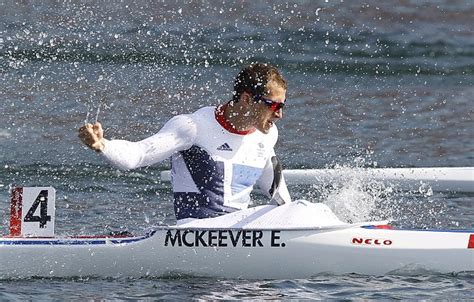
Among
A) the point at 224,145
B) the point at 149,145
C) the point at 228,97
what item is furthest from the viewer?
the point at 228,97

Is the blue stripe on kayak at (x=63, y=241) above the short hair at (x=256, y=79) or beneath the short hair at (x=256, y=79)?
beneath

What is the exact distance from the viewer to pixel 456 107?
690 inches

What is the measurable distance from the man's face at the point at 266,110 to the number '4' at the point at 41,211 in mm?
1450

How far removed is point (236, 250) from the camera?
8766mm

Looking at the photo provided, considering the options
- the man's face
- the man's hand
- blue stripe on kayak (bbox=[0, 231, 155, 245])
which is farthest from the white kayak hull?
the man's hand

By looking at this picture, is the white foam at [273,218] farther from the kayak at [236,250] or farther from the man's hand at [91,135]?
the man's hand at [91,135]

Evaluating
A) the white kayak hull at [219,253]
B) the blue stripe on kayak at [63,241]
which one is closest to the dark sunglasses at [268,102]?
the white kayak hull at [219,253]

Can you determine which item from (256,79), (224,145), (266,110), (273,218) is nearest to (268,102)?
(266,110)

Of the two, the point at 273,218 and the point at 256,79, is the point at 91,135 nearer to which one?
the point at 256,79

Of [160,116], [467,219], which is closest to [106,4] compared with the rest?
[160,116]

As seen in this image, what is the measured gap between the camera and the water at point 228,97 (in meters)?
8.93

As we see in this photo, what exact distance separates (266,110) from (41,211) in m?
1.61

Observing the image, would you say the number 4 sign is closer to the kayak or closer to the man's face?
the kayak

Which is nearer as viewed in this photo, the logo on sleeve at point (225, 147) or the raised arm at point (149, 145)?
the raised arm at point (149, 145)
